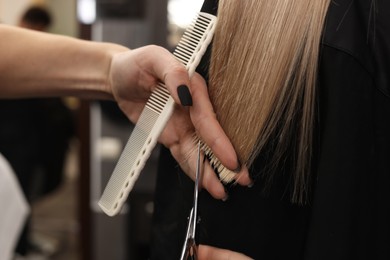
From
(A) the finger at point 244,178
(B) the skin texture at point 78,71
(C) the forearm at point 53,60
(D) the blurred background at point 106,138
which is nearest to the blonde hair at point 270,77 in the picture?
(A) the finger at point 244,178

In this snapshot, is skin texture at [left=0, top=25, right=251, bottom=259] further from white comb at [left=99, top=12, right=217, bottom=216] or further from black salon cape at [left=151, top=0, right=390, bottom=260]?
black salon cape at [left=151, top=0, right=390, bottom=260]

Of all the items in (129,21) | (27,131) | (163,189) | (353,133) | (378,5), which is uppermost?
(378,5)

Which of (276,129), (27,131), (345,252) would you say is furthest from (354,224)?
(27,131)

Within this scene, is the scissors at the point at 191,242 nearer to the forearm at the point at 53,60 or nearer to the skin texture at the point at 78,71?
the skin texture at the point at 78,71

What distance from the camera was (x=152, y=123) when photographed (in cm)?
69

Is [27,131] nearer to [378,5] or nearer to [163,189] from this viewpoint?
[163,189]

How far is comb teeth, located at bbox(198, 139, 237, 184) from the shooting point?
67 centimetres

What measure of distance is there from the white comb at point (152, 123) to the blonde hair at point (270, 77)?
0.07 feet

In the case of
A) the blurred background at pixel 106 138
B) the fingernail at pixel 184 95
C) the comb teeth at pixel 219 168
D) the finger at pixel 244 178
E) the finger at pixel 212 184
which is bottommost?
the blurred background at pixel 106 138

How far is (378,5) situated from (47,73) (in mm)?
562

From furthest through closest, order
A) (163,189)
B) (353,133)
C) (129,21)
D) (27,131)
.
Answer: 1. (27,131)
2. (129,21)
3. (163,189)
4. (353,133)

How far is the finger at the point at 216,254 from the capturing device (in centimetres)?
67

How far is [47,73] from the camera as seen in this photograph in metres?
0.92

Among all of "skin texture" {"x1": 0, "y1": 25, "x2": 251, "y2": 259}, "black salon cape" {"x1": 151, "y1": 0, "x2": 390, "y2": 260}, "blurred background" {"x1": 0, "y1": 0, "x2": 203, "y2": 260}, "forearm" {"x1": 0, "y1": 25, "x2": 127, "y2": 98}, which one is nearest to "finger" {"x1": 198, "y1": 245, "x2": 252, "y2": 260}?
"black salon cape" {"x1": 151, "y1": 0, "x2": 390, "y2": 260}
